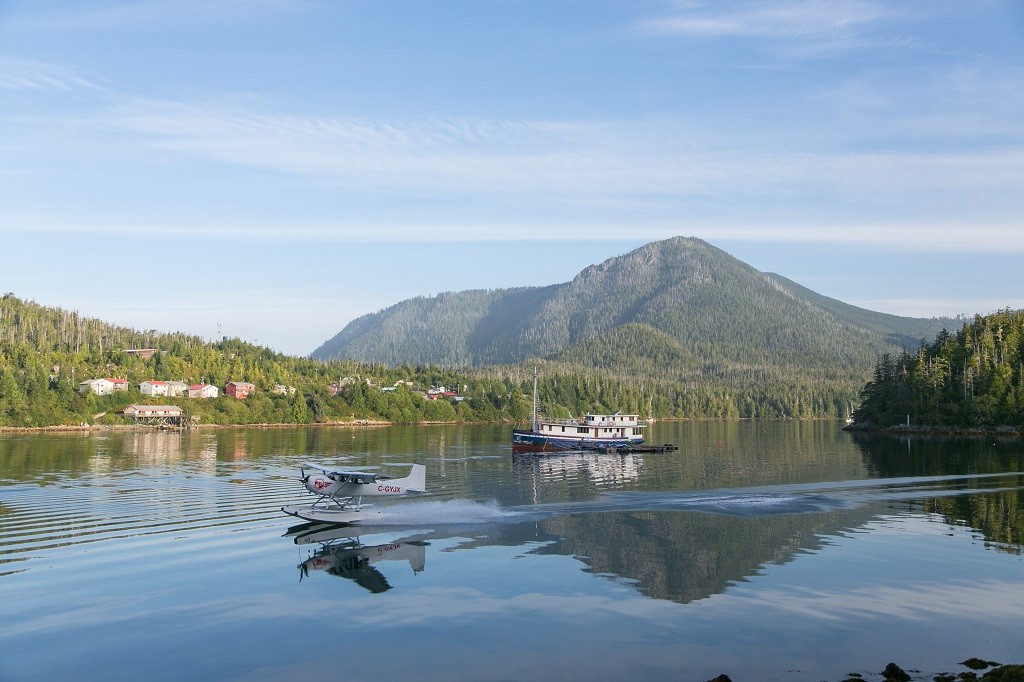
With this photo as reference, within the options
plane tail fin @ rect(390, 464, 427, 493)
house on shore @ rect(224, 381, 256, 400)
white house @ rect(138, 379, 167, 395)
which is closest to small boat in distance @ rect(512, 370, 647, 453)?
plane tail fin @ rect(390, 464, 427, 493)

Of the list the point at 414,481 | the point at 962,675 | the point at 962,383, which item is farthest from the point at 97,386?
the point at 962,675

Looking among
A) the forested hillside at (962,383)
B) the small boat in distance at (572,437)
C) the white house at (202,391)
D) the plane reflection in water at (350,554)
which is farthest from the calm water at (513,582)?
the white house at (202,391)

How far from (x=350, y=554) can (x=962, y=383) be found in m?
132

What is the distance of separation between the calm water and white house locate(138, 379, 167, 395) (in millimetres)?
113120

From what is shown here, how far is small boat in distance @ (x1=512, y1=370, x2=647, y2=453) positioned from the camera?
9969cm

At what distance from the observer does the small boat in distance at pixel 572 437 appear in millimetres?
99688

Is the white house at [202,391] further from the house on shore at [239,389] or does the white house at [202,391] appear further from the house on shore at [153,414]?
the house on shore at [153,414]

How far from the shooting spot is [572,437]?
104 m

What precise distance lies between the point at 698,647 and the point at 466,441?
97.5 meters

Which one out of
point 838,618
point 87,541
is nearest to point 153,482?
point 87,541

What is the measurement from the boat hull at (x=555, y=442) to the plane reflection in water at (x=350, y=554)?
57.0m

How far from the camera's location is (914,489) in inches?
2255

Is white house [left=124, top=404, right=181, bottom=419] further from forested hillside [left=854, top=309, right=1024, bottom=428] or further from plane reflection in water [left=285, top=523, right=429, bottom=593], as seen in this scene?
forested hillside [left=854, top=309, right=1024, bottom=428]

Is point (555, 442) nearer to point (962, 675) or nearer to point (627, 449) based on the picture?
point (627, 449)
